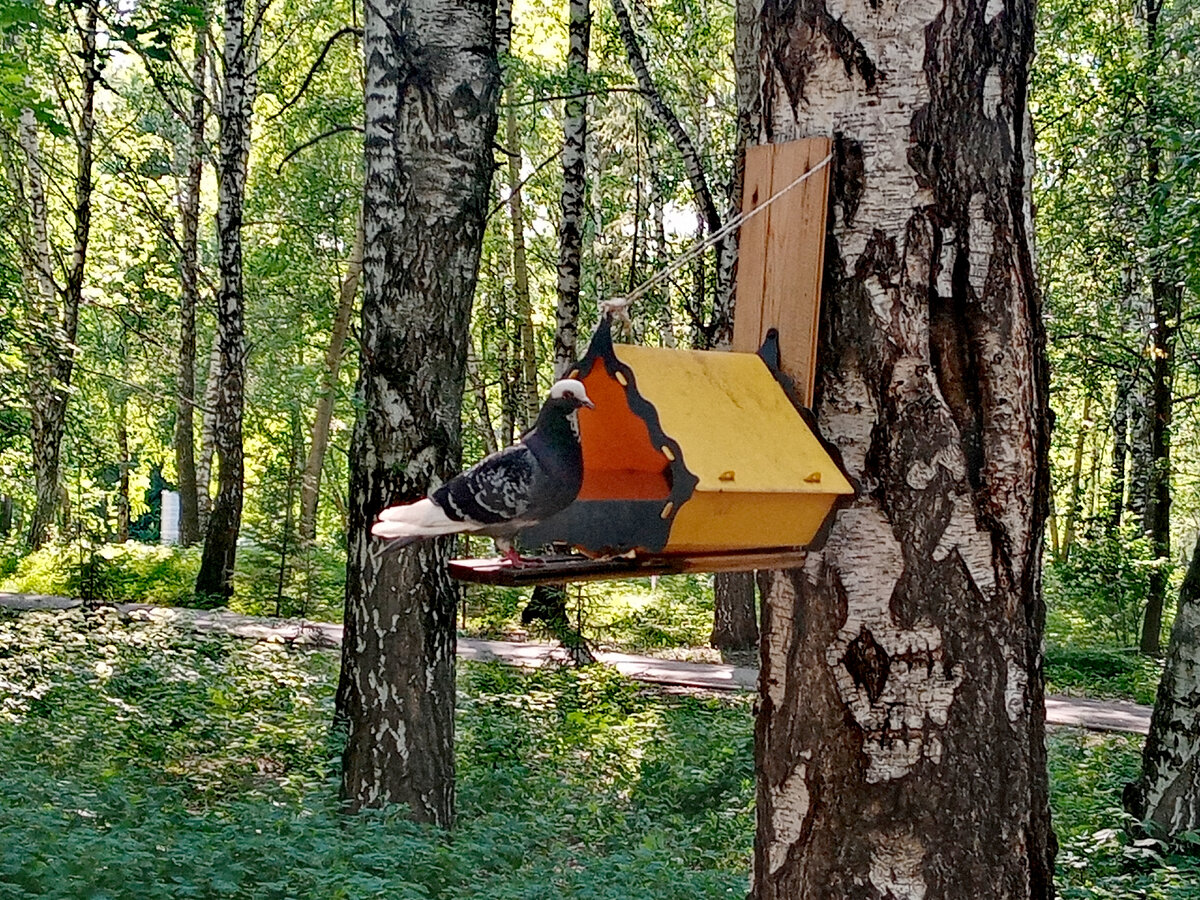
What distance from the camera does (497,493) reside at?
6.91 ft

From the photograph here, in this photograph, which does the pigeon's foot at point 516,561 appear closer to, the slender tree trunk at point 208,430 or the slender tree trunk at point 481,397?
the slender tree trunk at point 481,397

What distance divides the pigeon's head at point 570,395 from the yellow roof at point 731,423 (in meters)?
0.11

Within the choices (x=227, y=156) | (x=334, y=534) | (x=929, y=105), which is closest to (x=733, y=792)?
(x=929, y=105)

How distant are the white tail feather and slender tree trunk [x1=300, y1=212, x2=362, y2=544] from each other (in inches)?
481

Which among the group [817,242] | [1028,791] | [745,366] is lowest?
[1028,791]

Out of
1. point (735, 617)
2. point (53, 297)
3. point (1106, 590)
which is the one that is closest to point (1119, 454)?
point (1106, 590)

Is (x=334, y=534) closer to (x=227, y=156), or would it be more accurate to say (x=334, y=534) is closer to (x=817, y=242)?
(x=227, y=156)

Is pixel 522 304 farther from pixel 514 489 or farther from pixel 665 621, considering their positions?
pixel 514 489

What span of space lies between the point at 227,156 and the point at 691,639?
7.98m

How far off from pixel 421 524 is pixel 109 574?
1378cm

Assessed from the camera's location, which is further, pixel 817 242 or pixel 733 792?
pixel 733 792

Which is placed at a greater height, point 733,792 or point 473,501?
point 473,501

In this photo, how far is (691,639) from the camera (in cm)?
1423

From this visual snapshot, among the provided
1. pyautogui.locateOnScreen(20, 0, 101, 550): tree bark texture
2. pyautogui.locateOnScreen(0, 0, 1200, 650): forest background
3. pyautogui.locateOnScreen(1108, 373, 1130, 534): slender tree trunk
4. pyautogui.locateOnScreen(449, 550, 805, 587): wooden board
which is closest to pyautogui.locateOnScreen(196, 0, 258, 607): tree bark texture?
pyautogui.locateOnScreen(0, 0, 1200, 650): forest background
